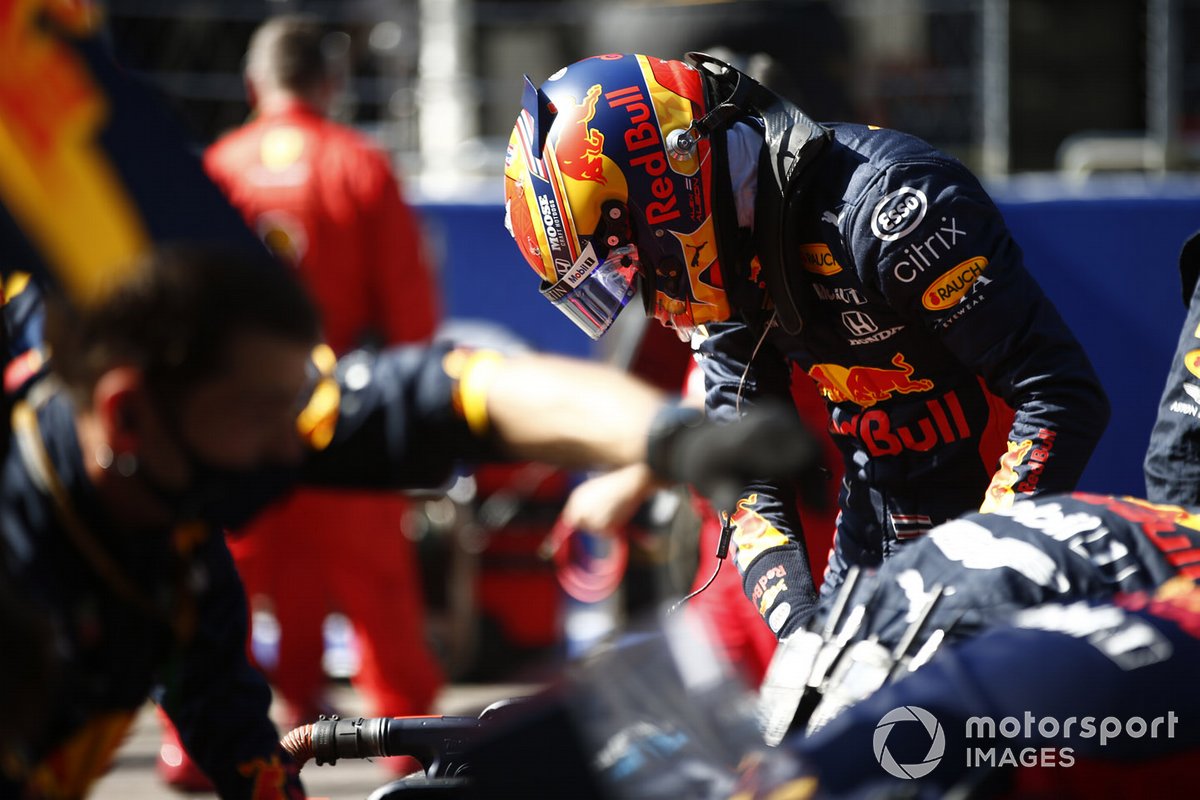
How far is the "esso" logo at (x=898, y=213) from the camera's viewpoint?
266 cm

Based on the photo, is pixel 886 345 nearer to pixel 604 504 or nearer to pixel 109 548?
pixel 604 504

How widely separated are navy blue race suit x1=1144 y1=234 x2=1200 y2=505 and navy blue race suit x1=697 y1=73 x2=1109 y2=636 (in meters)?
0.10

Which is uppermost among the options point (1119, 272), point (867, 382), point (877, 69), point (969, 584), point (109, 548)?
point (109, 548)

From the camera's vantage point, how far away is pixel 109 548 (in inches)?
71.7

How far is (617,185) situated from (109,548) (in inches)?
50.1

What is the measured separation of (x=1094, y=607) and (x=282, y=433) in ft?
3.25

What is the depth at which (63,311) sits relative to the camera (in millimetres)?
1752

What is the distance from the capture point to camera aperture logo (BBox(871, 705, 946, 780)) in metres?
1.75

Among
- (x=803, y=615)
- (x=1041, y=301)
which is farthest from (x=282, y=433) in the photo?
(x=1041, y=301)

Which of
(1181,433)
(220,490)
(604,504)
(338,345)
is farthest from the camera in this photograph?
(338,345)

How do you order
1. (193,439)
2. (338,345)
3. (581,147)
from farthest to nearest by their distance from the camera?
(338,345)
(581,147)
(193,439)

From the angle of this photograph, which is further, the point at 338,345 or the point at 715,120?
the point at 338,345

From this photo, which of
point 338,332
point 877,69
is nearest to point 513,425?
point 338,332

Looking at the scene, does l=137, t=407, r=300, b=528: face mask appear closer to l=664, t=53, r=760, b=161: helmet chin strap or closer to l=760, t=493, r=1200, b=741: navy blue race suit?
l=760, t=493, r=1200, b=741: navy blue race suit
